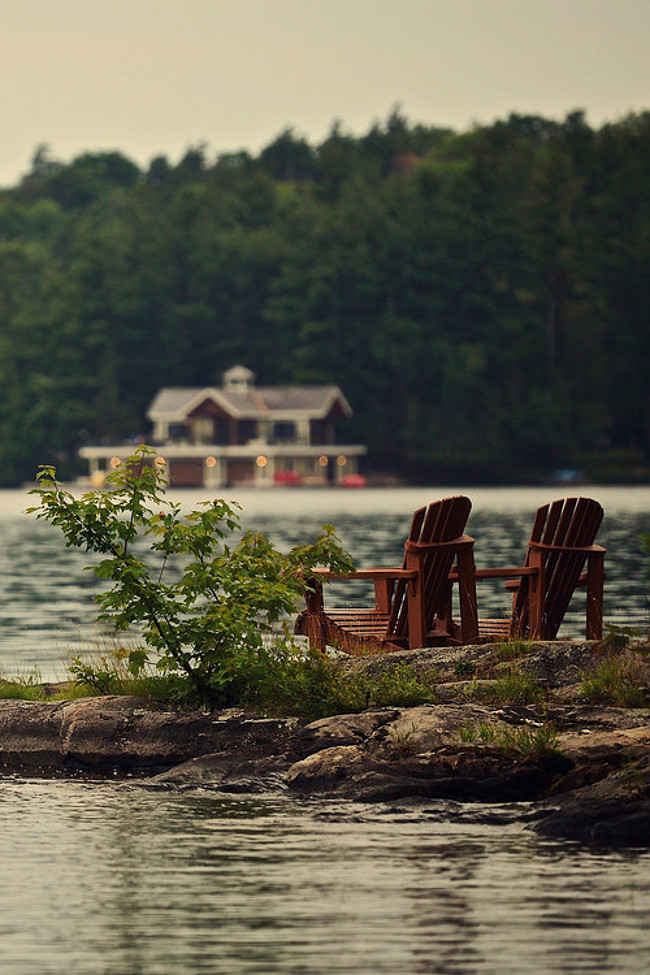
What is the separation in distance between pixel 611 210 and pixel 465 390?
→ 16075 millimetres

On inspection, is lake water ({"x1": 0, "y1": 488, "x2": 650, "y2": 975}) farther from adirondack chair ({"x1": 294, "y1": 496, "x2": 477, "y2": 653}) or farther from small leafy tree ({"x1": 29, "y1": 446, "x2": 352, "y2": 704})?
adirondack chair ({"x1": 294, "y1": 496, "x2": 477, "y2": 653})

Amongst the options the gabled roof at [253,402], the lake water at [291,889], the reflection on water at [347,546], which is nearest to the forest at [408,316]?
the gabled roof at [253,402]

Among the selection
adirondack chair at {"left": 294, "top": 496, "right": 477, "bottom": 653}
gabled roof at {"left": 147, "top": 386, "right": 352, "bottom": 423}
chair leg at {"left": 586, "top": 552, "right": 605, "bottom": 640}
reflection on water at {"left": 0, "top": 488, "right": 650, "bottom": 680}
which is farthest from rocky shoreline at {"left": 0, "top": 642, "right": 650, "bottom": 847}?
gabled roof at {"left": 147, "top": 386, "right": 352, "bottom": 423}

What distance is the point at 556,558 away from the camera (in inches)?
583

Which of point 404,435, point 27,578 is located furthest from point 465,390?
point 27,578

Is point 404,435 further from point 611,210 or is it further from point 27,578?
point 27,578

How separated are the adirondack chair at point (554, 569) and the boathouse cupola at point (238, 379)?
115553mm

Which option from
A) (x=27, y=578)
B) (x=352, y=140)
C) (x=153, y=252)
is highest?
(x=352, y=140)

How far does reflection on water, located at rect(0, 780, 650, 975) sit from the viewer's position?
26.8ft

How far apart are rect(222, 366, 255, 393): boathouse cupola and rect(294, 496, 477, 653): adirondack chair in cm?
11526

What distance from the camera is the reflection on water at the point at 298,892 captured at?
8.18 meters

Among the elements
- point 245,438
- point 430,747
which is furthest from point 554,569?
point 245,438

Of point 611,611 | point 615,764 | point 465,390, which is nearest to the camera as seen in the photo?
point 615,764

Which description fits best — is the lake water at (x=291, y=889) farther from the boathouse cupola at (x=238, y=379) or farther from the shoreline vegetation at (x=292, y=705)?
the boathouse cupola at (x=238, y=379)
